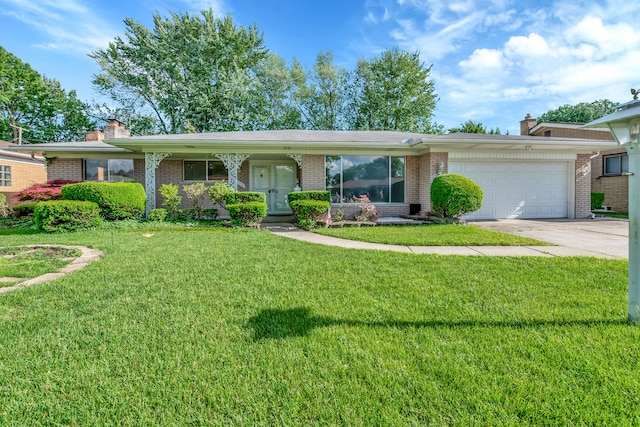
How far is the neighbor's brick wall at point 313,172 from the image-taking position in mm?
11320

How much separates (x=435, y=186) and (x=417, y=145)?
1.69 meters

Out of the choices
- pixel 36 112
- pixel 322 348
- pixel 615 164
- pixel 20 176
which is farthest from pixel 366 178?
pixel 36 112

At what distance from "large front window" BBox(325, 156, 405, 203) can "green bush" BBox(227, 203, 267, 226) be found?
3.22 metres

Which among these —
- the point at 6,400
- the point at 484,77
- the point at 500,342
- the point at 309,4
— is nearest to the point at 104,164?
the point at 309,4

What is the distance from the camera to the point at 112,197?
9609 millimetres

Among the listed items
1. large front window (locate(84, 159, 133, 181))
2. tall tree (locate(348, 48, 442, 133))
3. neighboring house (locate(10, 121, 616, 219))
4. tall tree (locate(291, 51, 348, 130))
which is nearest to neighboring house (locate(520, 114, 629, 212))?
neighboring house (locate(10, 121, 616, 219))

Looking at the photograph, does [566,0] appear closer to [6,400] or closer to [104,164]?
[6,400]

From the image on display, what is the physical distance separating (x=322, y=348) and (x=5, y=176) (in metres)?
21.5

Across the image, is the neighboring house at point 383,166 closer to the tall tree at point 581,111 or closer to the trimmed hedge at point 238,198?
the trimmed hedge at point 238,198

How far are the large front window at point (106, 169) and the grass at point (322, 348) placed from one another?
9.58 metres

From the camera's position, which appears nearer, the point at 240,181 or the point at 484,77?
the point at 240,181

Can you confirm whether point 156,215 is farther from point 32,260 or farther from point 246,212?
point 32,260

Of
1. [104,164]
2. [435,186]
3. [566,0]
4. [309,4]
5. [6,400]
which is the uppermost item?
[309,4]

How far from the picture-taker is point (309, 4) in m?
14.0
